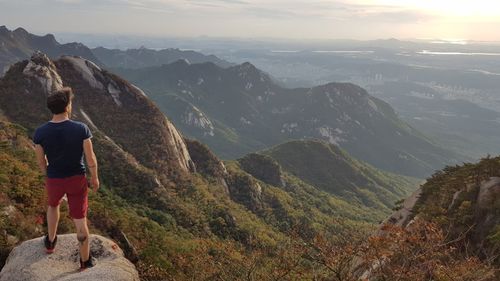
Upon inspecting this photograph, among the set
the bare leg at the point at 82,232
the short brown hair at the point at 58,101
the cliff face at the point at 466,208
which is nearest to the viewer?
the short brown hair at the point at 58,101

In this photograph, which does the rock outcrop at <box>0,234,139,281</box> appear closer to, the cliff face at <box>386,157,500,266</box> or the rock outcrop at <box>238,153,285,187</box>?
the cliff face at <box>386,157,500,266</box>

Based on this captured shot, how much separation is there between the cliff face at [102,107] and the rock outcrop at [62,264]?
4693 centimetres

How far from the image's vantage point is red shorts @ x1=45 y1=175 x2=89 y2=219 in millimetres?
11703

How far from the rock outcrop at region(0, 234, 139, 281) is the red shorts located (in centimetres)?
196

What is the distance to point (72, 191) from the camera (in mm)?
11797

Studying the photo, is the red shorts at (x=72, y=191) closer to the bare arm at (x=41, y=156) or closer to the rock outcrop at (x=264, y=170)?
the bare arm at (x=41, y=156)

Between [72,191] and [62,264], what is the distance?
3071mm

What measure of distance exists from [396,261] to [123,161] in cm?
4701

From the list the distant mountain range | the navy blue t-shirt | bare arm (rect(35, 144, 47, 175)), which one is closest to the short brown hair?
the navy blue t-shirt

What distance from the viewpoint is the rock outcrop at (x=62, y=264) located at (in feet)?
40.9

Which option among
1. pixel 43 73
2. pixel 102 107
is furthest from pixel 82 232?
pixel 102 107

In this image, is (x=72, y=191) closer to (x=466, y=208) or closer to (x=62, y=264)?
(x=62, y=264)

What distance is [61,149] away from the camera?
11422 millimetres

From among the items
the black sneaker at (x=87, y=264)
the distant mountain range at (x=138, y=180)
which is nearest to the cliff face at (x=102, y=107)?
the distant mountain range at (x=138, y=180)
